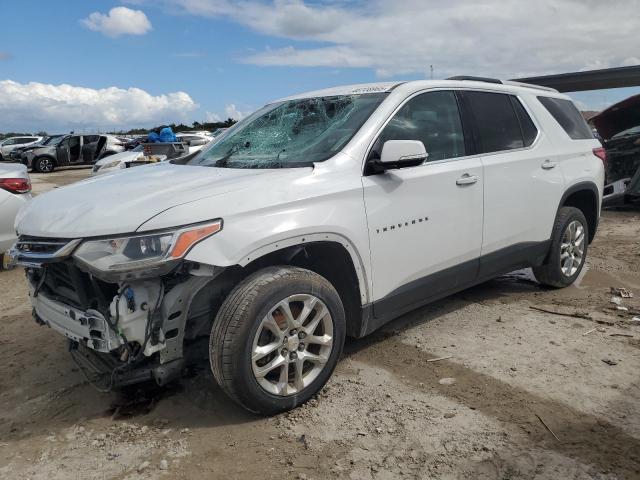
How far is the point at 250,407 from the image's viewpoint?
2781 millimetres

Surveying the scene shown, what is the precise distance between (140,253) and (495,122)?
9.54 feet

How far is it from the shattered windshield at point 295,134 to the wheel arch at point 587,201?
95.9 inches

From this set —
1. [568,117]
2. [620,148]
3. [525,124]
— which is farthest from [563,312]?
[620,148]

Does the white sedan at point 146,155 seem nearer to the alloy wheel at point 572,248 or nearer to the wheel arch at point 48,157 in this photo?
the alloy wheel at point 572,248

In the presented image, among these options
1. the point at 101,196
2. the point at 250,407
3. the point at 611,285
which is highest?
the point at 101,196

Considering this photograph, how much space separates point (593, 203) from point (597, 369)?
7.67 ft

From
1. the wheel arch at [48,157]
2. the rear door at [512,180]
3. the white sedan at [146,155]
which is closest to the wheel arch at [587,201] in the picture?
the rear door at [512,180]

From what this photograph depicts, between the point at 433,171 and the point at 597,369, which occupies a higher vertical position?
the point at 433,171

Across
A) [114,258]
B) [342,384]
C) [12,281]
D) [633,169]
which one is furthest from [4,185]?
[633,169]

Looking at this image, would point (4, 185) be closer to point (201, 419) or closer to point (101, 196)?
point (101, 196)

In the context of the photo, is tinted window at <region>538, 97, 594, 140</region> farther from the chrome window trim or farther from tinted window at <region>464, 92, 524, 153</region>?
tinted window at <region>464, 92, 524, 153</region>

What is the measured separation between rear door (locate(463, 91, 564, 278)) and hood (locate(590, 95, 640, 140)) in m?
5.83

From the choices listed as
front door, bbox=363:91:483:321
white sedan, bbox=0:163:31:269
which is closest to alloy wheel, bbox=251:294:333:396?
front door, bbox=363:91:483:321

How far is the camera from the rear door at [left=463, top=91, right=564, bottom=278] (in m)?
3.96
